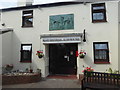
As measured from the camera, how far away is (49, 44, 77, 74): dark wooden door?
8.92m

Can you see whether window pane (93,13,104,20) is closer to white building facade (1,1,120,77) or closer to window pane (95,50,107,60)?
white building facade (1,1,120,77)

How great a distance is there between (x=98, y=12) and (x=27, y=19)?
505 centimetres

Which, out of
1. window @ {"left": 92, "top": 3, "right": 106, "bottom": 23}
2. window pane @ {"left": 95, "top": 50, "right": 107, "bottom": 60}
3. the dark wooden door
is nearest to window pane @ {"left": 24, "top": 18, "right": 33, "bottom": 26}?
the dark wooden door

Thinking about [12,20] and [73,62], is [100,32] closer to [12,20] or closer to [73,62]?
[73,62]

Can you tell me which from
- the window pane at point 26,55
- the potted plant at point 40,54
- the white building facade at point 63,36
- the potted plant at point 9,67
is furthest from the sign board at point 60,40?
the potted plant at point 9,67

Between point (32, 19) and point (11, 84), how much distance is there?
15.2 ft

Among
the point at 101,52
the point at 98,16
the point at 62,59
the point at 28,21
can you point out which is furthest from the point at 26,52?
the point at 98,16

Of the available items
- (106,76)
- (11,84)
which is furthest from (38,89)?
(106,76)

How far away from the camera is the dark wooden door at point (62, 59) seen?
892 cm

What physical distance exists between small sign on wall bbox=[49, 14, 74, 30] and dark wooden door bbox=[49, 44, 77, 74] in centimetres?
130

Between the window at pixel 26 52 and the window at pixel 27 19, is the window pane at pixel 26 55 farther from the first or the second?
the window at pixel 27 19

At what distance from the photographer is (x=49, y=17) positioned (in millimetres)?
8953

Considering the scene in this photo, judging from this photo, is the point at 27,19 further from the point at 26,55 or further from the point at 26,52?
the point at 26,55

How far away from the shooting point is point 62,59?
9.09 m
